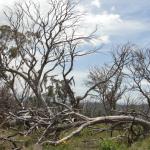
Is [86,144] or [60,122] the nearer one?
[60,122]

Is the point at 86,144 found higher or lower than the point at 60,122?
lower

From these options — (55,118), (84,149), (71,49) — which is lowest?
(84,149)

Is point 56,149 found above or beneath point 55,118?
beneath

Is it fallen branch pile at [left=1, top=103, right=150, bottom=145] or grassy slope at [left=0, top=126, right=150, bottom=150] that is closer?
grassy slope at [left=0, top=126, right=150, bottom=150]

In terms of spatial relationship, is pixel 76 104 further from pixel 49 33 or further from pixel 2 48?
pixel 2 48

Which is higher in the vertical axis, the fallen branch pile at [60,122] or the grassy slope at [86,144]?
the fallen branch pile at [60,122]

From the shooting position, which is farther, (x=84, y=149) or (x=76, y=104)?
(x=76, y=104)

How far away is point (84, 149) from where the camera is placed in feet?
47.2

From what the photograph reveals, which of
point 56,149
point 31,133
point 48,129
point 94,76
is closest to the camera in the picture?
point 56,149

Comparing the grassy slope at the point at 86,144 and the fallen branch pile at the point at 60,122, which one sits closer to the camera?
the grassy slope at the point at 86,144

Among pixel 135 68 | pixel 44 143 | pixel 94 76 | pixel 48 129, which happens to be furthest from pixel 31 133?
pixel 94 76

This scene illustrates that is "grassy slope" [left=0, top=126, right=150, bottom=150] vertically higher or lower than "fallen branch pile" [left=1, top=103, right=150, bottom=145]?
lower

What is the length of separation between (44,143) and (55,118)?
177cm

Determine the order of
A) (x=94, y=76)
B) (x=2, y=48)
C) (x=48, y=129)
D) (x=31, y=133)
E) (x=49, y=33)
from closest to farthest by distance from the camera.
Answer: (x=48, y=129)
(x=31, y=133)
(x=49, y=33)
(x=2, y=48)
(x=94, y=76)
